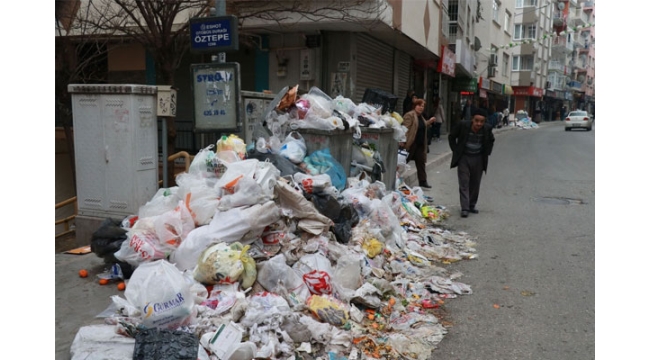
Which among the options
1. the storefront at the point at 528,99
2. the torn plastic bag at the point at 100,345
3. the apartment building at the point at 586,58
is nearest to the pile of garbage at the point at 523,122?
the storefront at the point at 528,99

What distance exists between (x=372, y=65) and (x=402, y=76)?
4246 mm

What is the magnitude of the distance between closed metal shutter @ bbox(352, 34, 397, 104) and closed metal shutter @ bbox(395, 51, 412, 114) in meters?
1.03

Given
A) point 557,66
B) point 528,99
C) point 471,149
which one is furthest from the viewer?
point 557,66

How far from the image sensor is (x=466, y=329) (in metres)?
3.93

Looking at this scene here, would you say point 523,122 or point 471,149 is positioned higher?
point 523,122

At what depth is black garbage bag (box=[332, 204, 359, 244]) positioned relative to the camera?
16.9 ft

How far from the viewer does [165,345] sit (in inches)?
118

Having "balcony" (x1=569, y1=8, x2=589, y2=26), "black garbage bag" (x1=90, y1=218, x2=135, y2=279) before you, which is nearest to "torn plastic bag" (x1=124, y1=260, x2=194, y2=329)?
"black garbage bag" (x1=90, y1=218, x2=135, y2=279)

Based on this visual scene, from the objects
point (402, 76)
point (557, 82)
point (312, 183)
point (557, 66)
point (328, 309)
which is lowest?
point (328, 309)

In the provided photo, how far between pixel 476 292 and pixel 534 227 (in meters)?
2.80

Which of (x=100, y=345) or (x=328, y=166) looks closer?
(x=100, y=345)

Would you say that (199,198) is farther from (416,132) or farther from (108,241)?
(416,132)

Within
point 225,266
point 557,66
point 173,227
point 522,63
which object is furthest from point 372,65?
point 557,66

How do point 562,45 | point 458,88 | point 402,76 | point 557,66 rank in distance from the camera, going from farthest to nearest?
point 557,66 → point 562,45 → point 458,88 → point 402,76
